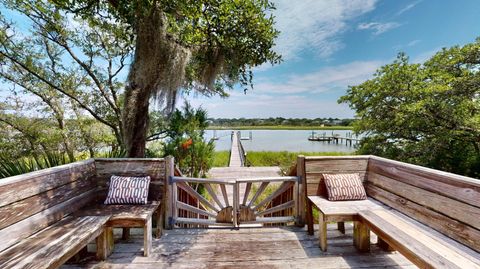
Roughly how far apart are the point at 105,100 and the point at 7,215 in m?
5.41

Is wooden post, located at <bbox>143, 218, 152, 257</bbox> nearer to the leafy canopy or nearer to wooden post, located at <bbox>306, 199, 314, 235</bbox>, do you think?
wooden post, located at <bbox>306, 199, 314, 235</bbox>

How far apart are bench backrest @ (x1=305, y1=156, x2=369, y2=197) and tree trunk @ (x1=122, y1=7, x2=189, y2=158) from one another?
7.15 feet

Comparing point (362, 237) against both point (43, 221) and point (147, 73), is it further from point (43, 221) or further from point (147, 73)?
point (147, 73)

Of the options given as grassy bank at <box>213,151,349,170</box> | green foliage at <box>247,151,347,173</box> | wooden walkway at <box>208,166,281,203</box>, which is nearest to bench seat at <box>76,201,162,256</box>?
wooden walkway at <box>208,166,281,203</box>

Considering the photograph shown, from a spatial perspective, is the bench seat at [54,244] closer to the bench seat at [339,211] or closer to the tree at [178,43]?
the tree at [178,43]

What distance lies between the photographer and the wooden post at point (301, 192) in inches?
98.4

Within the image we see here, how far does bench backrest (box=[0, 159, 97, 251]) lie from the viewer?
4.65ft

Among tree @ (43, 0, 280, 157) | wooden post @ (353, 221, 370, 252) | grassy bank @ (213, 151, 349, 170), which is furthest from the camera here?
grassy bank @ (213, 151, 349, 170)

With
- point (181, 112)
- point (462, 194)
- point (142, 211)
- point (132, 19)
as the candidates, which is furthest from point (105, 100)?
point (462, 194)

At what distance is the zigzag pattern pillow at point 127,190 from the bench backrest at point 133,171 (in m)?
0.11

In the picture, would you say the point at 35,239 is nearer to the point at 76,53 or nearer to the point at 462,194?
the point at 462,194

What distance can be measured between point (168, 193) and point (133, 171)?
47 centimetres

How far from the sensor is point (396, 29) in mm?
7250

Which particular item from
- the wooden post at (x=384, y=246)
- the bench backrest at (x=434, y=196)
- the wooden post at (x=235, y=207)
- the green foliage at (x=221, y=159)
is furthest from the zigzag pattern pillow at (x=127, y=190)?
the green foliage at (x=221, y=159)
